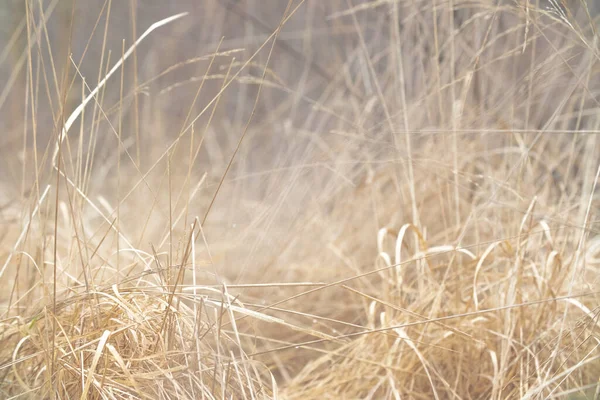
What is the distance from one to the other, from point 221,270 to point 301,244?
→ 206mm

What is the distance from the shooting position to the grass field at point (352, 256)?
2.48 feet

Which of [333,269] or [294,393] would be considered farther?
[333,269]

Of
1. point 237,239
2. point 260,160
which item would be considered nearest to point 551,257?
point 237,239

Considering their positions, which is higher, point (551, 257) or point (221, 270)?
point (551, 257)

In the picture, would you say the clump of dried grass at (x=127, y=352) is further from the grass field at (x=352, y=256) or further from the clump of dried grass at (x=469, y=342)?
the clump of dried grass at (x=469, y=342)

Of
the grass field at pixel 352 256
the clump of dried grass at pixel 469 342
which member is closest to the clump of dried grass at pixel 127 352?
the grass field at pixel 352 256

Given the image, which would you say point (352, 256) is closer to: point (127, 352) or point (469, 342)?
point (469, 342)

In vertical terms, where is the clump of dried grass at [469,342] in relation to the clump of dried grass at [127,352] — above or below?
below

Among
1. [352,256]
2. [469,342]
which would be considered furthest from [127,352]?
[352,256]

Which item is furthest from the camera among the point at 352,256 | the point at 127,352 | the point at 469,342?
the point at 352,256

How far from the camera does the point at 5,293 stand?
1.29m

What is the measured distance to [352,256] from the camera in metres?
1.57

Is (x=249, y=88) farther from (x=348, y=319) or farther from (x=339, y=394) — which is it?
(x=339, y=394)

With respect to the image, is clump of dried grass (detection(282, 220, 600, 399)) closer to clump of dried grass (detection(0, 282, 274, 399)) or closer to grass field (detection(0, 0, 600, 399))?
grass field (detection(0, 0, 600, 399))
